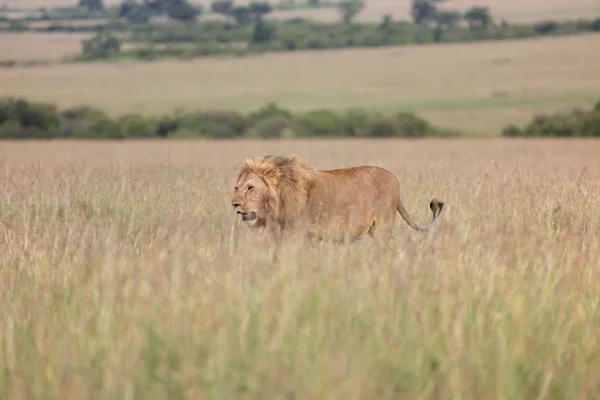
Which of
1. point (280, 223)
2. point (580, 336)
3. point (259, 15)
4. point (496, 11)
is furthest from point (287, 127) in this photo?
point (259, 15)

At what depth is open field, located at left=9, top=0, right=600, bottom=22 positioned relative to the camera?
268 feet

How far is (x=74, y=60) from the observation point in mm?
74000

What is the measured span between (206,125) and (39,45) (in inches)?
1443

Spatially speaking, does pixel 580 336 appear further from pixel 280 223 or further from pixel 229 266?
pixel 280 223

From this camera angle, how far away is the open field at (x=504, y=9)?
268 feet

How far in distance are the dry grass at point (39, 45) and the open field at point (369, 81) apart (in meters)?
1.56

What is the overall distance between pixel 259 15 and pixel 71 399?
307ft

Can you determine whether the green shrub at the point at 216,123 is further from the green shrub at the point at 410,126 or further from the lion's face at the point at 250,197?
the lion's face at the point at 250,197

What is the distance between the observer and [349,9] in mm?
97750

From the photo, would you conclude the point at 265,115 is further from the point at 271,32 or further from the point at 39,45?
the point at 271,32

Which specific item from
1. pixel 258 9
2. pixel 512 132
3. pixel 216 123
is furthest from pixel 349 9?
pixel 512 132

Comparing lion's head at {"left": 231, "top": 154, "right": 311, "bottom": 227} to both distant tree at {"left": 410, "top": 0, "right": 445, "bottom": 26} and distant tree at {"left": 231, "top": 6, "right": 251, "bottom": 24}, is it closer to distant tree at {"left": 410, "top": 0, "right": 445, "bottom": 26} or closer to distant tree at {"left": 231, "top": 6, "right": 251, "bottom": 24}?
distant tree at {"left": 410, "top": 0, "right": 445, "bottom": 26}

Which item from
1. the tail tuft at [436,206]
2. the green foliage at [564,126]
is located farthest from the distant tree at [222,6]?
the tail tuft at [436,206]

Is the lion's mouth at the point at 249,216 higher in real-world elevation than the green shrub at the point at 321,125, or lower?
higher
